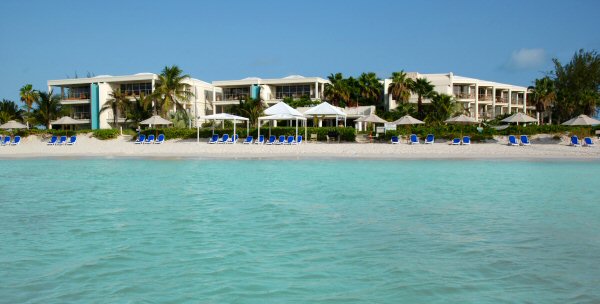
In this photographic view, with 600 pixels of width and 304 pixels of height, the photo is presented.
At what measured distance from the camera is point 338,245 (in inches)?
262

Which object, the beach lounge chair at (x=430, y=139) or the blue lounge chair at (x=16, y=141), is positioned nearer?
the beach lounge chair at (x=430, y=139)

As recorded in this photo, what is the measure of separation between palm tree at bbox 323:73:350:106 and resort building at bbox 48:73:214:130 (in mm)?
12975

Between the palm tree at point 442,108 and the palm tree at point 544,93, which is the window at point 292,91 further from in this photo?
the palm tree at point 544,93

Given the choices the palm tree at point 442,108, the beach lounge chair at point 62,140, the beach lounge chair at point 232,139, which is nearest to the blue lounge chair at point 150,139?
the beach lounge chair at point 232,139

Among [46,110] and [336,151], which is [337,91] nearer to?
[336,151]

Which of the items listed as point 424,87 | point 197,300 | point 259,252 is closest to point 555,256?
point 259,252

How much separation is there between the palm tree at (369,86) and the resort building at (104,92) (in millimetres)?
16259

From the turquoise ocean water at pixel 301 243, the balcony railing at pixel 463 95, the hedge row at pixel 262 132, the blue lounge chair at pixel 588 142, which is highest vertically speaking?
the balcony railing at pixel 463 95

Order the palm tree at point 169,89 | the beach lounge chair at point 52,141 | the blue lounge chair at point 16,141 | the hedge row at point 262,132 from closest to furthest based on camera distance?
1. the hedge row at point 262,132
2. the beach lounge chair at point 52,141
3. the blue lounge chair at point 16,141
4. the palm tree at point 169,89

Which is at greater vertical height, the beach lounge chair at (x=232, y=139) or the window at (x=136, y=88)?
the window at (x=136, y=88)

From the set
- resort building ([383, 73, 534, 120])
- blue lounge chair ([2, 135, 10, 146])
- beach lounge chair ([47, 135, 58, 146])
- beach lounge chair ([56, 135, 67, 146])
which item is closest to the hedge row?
beach lounge chair ([56, 135, 67, 146])

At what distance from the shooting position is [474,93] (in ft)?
171

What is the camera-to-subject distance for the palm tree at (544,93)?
51.4 meters

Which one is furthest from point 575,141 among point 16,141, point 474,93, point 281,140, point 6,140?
point 6,140
